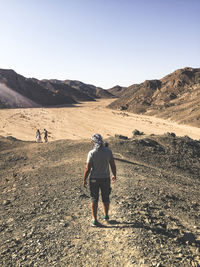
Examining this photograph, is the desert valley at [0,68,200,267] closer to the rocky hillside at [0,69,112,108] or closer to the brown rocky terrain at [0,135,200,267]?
the brown rocky terrain at [0,135,200,267]

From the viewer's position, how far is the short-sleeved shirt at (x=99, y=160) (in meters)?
5.22

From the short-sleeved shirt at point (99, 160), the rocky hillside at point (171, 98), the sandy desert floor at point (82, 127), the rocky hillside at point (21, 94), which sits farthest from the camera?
the rocky hillside at point (21, 94)

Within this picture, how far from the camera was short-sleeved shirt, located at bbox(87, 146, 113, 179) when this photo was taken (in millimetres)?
5219

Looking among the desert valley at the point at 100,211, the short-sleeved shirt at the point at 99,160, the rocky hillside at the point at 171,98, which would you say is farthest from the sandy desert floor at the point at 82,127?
the short-sleeved shirt at the point at 99,160

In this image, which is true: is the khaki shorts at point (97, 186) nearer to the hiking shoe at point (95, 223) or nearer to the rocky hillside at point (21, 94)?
the hiking shoe at point (95, 223)

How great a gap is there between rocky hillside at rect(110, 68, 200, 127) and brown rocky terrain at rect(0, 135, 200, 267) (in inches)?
1467

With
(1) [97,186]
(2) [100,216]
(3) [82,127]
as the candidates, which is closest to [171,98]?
(3) [82,127]

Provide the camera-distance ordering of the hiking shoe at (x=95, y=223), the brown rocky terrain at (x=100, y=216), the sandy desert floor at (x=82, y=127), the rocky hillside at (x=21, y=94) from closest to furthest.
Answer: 1. the brown rocky terrain at (x=100, y=216)
2. the hiking shoe at (x=95, y=223)
3. the sandy desert floor at (x=82, y=127)
4. the rocky hillside at (x=21, y=94)

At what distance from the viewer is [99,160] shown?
17.2 feet

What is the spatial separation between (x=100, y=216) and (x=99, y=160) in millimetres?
1758

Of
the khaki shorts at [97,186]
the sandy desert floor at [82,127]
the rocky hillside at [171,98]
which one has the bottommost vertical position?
the sandy desert floor at [82,127]

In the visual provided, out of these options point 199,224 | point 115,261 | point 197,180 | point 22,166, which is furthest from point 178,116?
point 115,261

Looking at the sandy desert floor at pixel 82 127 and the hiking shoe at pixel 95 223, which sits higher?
the hiking shoe at pixel 95 223

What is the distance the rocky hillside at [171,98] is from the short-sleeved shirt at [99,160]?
42.7 meters
